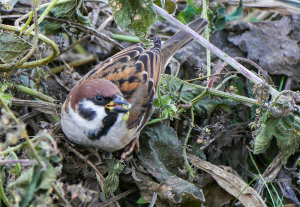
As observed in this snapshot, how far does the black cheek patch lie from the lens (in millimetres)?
2828

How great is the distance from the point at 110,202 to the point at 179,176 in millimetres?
617

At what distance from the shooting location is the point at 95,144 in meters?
2.94

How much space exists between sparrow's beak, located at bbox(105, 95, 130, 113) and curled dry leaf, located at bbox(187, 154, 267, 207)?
0.78 m

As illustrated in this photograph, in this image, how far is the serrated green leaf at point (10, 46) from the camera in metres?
2.60

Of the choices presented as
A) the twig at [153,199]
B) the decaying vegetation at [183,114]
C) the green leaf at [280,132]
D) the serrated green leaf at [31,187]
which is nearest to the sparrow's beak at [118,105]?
the decaying vegetation at [183,114]

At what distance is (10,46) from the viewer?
2627mm

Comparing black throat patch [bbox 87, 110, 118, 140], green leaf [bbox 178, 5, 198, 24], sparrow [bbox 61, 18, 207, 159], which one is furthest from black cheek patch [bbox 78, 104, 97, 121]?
green leaf [bbox 178, 5, 198, 24]

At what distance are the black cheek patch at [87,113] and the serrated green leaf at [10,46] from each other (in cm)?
60

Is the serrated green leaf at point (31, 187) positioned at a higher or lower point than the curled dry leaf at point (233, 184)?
higher

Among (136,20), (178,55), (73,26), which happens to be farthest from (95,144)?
(178,55)

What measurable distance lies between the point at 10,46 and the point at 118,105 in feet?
2.86

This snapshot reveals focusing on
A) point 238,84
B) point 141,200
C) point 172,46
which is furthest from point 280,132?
point 172,46

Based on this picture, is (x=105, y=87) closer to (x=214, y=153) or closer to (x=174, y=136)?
(x=174, y=136)

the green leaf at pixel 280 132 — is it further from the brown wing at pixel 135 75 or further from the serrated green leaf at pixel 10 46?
the serrated green leaf at pixel 10 46
